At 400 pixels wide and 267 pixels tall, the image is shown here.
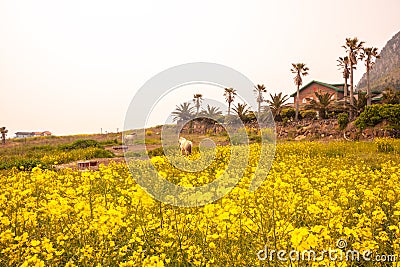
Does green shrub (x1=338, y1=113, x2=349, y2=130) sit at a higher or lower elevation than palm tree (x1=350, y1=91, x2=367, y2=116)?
lower

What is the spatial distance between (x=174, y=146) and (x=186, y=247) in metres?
12.9

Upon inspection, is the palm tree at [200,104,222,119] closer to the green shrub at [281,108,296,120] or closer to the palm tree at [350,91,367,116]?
the palm tree at [350,91,367,116]

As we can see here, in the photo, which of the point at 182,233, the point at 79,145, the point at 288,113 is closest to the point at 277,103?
the point at 288,113

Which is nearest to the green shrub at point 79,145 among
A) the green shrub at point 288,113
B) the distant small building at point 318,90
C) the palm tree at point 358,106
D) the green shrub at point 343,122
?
the green shrub at point 343,122

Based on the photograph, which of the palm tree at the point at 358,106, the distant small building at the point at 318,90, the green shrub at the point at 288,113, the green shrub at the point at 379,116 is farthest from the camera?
the distant small building at the point at 318,90

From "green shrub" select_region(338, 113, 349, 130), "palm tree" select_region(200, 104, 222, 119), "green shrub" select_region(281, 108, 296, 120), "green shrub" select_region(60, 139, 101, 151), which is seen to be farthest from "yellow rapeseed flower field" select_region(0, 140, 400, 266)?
"green shrub" select_region(281, 108, 296, 120)

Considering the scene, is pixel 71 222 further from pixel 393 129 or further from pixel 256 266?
pixel 393 129

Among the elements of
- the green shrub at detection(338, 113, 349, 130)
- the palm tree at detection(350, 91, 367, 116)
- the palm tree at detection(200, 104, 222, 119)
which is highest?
the palm tree at detection(350, 91, 367, 116)

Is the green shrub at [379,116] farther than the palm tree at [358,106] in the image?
No

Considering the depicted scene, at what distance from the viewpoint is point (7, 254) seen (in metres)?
3.55

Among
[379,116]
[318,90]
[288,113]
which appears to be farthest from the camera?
[318,90]

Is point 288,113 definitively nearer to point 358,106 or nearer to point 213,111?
point 358,106

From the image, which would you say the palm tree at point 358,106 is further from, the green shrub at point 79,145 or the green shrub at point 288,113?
the green shrub at point 79,145

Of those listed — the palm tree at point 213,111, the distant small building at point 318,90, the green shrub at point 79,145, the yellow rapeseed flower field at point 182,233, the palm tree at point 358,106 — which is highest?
the distant small building at point 318,90
